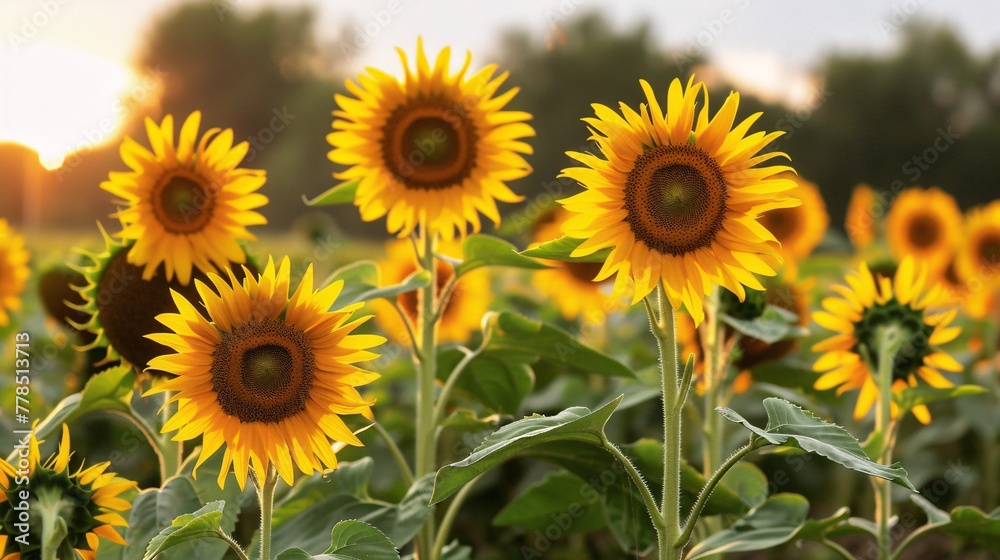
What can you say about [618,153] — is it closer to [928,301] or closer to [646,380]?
[646,380]

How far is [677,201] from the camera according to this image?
1612 mm

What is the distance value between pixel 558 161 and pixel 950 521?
18.1 metres

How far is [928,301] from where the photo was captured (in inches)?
88.7

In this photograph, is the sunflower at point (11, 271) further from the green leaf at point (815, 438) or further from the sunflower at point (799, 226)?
the sunflower at point (799, 226)

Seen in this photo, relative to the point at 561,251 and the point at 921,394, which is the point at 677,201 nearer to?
the point at 561,251

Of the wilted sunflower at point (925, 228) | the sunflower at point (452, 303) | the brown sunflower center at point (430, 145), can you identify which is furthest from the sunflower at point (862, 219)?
the brown sunflower center at point (430, 145)

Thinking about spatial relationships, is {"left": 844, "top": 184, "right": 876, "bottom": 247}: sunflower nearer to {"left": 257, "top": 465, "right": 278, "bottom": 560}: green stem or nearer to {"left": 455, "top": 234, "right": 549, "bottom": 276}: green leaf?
{"left": 455, "top": 234, "right": 549, "bottom": 276}: green leaf

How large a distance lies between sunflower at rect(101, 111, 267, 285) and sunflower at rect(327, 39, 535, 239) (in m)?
0.25

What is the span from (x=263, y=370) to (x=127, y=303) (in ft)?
1.85

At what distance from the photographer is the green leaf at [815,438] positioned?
1.41 meters

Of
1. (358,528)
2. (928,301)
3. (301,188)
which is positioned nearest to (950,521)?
(928,301)

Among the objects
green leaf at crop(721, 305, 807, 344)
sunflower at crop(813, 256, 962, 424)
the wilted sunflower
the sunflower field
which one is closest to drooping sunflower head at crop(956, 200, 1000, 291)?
the wilted sunflower

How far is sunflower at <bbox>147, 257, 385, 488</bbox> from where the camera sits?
62.3 inches

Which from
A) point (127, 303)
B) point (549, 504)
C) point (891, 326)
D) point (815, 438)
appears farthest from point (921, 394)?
point (127, 303)
